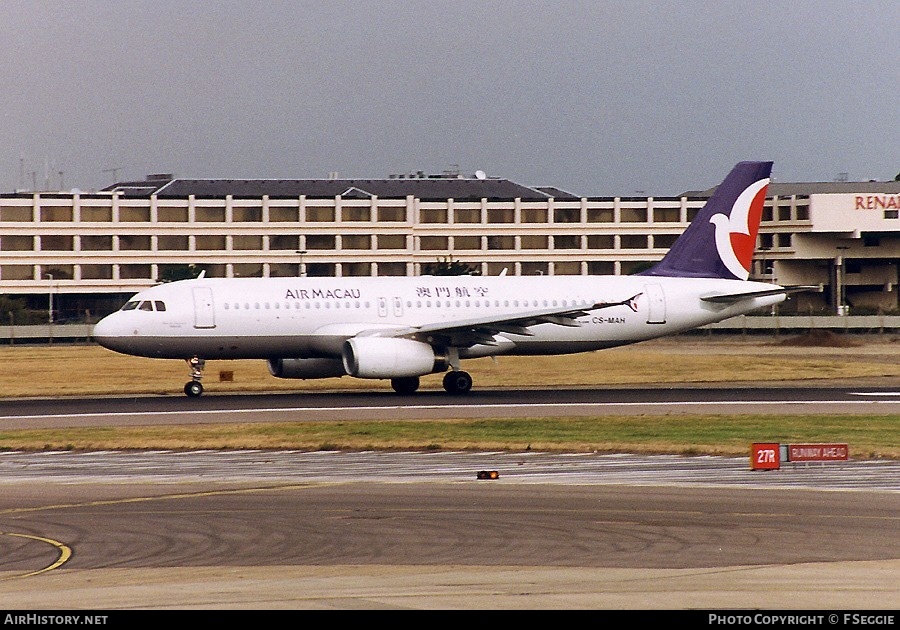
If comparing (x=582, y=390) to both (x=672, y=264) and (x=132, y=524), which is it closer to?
(x=672, y=264)

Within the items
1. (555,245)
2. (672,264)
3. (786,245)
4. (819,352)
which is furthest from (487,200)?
(672,264)

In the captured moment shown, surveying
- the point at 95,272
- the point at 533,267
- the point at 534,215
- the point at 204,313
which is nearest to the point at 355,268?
the point at 533,267

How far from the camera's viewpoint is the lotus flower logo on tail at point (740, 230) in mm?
54406

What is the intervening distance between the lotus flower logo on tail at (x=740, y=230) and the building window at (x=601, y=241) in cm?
7740

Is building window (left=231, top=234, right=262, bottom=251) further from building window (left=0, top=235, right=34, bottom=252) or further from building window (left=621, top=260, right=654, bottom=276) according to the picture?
building window (left=621, top=260, right=654, bottom=276)

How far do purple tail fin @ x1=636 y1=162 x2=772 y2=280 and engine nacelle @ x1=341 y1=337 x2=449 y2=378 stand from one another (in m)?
11.8

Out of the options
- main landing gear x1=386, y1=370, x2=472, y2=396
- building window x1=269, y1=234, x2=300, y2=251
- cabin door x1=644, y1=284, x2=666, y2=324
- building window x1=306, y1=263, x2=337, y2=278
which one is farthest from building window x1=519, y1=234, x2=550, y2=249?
main landing gear x1=386, y1=370, x2=472, y2=396

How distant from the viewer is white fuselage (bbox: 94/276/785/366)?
47125 millimetres

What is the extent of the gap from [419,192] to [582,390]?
94418 mm

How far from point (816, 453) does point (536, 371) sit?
29566 millimetres

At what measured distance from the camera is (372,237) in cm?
12862

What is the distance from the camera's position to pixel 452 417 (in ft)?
130

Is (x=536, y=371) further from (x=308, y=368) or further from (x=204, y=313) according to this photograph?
(x=204, y=313)

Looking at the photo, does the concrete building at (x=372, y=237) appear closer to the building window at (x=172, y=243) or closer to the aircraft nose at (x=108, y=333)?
the building window at (x=172, y=243)
